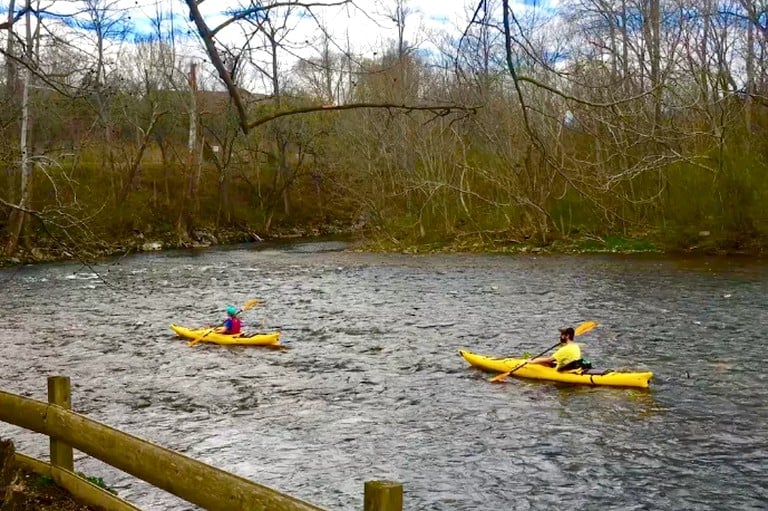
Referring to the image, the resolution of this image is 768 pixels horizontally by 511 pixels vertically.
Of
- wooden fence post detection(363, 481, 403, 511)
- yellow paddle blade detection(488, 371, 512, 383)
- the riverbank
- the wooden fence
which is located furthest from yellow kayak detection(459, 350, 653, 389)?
the riverbank

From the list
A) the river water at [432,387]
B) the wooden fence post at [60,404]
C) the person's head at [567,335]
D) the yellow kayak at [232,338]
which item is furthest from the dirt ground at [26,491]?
the yellow kayak at [232,338]

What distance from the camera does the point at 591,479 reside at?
23.8ft

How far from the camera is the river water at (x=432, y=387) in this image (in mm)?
7336

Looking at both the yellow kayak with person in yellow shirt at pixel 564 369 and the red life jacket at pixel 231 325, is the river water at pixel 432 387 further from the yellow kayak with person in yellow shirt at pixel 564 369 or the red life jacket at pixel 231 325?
the red life jacket at pixel 231 325

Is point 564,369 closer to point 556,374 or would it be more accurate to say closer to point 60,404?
point 556,374

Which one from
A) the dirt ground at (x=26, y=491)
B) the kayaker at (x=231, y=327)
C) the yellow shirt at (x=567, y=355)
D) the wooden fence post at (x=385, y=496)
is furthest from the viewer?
the kayaker at (x=231, y=327)

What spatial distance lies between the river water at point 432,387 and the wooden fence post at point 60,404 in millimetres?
1981

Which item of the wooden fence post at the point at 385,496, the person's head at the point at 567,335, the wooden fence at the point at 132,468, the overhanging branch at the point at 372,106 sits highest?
the overhanging branch at the point at 372,106

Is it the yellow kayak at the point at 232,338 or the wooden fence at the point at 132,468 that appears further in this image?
the yellow kayak at the point at 232,338

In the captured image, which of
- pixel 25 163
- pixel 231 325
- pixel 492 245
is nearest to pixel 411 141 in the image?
pixel 492 245

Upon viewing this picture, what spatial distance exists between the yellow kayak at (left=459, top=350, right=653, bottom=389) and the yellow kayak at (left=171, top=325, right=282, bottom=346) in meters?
3.73

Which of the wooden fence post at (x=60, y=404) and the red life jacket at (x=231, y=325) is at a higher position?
the wooden fence post at (x=60, y=404)

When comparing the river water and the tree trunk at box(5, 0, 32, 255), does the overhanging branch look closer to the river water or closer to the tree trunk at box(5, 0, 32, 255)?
the tree trunk at box(5, 0, 32, 255)

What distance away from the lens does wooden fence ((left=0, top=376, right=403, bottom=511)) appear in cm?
A: 288
